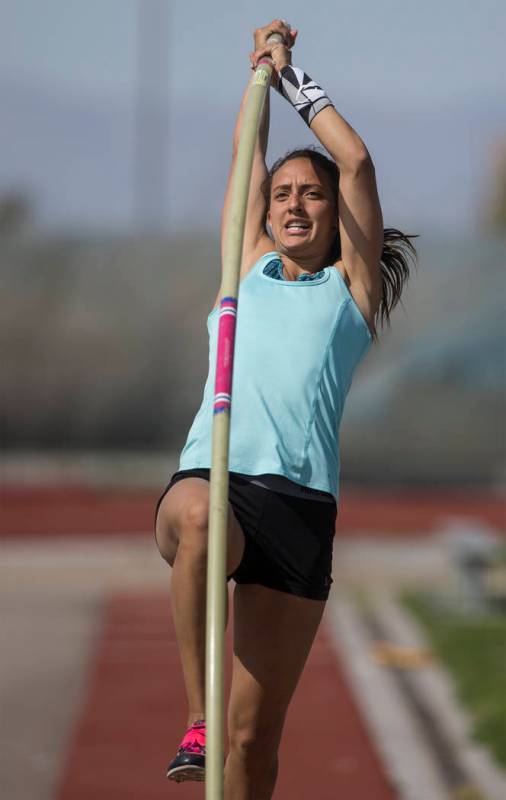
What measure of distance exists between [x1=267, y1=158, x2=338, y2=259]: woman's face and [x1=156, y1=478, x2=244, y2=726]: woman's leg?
771mm

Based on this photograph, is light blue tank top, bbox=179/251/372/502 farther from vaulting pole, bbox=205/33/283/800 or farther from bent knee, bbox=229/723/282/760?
bent knee, bbox=229/723/282/760

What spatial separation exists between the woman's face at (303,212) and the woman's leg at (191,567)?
77 centimetres

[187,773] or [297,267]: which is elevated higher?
[297,267]

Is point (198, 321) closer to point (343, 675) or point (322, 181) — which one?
point (343, 675)

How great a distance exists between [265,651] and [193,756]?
0.41 metres

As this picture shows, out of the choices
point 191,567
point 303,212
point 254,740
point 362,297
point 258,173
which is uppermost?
point 258,173

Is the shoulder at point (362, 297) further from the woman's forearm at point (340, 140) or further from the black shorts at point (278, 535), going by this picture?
the black shorts at point (278, 535)

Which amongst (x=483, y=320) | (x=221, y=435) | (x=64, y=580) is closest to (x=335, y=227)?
(x=221, y=435)

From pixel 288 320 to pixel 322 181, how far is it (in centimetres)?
45

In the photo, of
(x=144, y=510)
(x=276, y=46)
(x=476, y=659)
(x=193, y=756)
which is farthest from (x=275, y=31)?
(x=144, y=510)

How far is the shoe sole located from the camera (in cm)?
365

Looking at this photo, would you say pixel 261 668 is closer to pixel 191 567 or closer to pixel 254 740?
pixel 254 740

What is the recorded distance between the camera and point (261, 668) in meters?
3.96

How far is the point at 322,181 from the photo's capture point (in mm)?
4191
